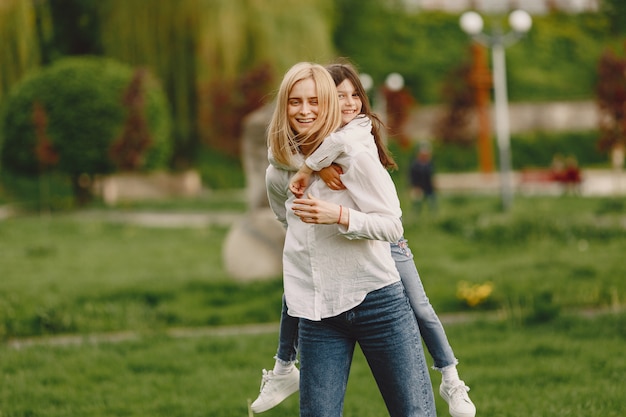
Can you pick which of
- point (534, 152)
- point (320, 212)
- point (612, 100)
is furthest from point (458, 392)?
point (534, 152)

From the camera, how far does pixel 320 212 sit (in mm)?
2871

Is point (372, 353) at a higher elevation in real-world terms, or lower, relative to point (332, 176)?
lower

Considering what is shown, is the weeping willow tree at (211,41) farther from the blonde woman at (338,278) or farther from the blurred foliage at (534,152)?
the blonde woman at (338,278)

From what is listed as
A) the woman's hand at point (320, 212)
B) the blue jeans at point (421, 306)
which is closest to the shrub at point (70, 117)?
the blue jeans at point (421, 306)

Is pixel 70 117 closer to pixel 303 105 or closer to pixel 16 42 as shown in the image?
pixel 16 42

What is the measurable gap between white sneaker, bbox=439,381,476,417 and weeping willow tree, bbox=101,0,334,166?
66.0 feet

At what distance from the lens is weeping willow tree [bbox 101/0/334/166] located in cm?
2372

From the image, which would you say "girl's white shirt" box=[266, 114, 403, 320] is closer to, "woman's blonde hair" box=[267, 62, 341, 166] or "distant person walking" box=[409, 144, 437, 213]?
"woman's blonde hair" box=[267, 62, 341, 166]

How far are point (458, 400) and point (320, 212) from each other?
3.54 ft

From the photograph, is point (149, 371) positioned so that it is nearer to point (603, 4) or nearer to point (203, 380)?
point (203, 380)

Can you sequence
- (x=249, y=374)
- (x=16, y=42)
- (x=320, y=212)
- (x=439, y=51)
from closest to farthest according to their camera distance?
(x=320, y=212)
(x=249, y=374)
(x=16, y=42)
(x=439, y=51)

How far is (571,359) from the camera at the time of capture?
562 cm

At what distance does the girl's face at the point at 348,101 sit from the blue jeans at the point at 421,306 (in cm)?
55

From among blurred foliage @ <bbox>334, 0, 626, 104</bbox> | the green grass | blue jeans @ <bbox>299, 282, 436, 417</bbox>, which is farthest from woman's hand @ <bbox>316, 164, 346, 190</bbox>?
blurred foliage @ <bbox>334, 0, 626, 104</bbox>
